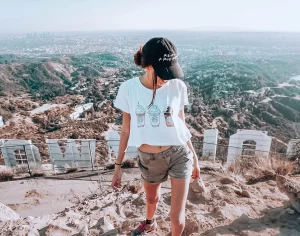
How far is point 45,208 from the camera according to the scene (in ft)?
17.2

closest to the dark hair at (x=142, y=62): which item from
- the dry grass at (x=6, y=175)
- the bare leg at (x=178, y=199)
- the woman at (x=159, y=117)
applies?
the woman at (x=159, y=117)

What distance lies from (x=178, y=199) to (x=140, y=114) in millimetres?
632

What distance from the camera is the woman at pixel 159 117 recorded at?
1.72 metres

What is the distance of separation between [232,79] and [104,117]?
3726cm

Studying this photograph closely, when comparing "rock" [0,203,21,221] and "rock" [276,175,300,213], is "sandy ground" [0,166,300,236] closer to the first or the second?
"rock" [276,175,300,213]

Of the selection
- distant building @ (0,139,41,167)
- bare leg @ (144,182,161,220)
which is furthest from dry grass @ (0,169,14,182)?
bare leg @ (144,182,161,220)

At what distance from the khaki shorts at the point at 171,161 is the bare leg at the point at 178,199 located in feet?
0.15

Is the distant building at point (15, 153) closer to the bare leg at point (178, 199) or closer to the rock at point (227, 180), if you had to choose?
the rock at point (227, 180)

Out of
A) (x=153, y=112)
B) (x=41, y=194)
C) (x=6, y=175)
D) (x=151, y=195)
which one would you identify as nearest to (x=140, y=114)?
(x=153, y=112)

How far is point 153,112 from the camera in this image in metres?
1.76

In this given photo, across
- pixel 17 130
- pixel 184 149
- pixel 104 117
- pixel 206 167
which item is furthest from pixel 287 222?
pixel 104 117

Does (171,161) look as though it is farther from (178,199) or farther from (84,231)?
(84,231)

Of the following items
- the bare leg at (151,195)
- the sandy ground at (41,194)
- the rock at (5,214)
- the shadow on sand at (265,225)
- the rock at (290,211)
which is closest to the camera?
the bare leg at (151,195)

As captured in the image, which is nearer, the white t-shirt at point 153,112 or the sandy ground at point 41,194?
the white t-shirt at point 153,112
